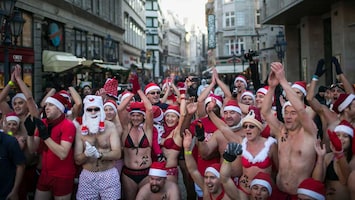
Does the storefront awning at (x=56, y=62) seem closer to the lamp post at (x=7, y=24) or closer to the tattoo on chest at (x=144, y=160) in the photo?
the lamp post at (x=7, y=24)

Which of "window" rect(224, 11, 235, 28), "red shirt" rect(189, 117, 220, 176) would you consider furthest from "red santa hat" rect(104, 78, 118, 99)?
"window" rect(224, 11, 235, 28)

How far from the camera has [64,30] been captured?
25797 mm

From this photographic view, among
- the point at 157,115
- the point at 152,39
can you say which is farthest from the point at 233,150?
the point at 152,39

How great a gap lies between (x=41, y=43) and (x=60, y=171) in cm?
1828

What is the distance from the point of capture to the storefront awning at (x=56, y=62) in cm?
2089

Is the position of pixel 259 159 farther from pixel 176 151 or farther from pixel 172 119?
pixel 172 119

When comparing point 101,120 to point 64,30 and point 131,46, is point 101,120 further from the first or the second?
point 131,46

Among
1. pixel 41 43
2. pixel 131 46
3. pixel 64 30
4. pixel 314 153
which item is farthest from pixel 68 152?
pixel 131 46

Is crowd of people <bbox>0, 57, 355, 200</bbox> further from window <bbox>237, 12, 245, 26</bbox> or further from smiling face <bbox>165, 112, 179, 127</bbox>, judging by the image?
window <bbox>237, 12, 245, 26</bbox>

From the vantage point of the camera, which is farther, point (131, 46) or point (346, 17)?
point (131, 46)

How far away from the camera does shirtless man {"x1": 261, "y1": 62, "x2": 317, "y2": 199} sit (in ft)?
15.5

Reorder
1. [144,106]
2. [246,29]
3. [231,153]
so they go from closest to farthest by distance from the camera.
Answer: [231,153] < [144,106] < [246,29]

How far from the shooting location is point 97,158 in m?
5.39

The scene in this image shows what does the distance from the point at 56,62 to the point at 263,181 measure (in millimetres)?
18544
